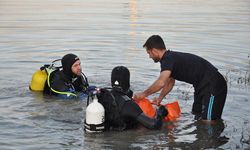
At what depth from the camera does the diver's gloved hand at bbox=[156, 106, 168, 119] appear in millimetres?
8680

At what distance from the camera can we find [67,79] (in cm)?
1133

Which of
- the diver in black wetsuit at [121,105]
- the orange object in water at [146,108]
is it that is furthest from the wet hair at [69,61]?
the orange object in water at [146,108]

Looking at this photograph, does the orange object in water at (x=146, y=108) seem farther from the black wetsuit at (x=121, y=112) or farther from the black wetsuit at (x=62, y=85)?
the black wetsuit at (x=62, y=85)

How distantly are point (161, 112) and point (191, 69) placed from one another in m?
0.97

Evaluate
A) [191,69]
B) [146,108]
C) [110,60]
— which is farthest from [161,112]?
[110,60]

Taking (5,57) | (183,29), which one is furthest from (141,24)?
(5,57)

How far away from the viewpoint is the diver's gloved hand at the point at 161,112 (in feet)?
28.5

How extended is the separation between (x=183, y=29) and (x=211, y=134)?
619 inches

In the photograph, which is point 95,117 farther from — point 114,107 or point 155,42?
point 155,42

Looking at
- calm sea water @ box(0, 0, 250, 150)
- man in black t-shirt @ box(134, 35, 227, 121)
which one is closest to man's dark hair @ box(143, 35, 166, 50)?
man in black t-shirt @ box(134, 35, 227, 121)

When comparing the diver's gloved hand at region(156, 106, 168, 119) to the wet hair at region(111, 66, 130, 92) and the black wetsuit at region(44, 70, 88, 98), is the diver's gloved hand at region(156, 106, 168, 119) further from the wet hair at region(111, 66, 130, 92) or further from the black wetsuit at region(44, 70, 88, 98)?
the black wetsuit at region(44, 70, 88, 98)

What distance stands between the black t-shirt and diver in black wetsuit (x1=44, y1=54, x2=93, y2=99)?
103 inches

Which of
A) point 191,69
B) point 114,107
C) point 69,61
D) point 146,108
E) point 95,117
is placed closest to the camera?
point 95,117

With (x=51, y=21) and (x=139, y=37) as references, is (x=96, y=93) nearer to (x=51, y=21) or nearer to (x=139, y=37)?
(x=139, y=37)
